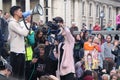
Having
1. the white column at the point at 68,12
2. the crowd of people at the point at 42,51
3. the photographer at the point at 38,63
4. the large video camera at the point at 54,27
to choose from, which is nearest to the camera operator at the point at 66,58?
the crowd of people at the point at 42,51

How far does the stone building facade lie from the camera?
176ft

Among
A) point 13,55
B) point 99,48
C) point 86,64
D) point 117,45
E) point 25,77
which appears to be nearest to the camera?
point 13,55

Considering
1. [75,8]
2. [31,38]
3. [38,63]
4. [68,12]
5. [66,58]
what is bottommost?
[38,63]

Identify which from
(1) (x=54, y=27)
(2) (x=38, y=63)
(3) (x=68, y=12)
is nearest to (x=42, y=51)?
(2) (x=38, y=63)

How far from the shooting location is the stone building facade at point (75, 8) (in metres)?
53.5

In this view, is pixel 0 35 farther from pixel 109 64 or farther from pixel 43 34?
pixel 109 64

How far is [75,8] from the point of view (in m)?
61.3

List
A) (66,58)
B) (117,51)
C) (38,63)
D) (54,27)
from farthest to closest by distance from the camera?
(117,51) < (38,63) < (54,27) < (66,58)

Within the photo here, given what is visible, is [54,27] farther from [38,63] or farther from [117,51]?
[117,51]

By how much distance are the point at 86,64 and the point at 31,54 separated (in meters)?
2.57

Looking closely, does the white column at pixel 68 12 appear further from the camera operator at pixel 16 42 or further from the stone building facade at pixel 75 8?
the camera operator at pixel 16 42

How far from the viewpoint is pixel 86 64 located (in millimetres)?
12188

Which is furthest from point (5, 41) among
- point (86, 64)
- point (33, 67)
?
point (86, 64)

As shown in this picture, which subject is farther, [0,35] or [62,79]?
[0,35]
